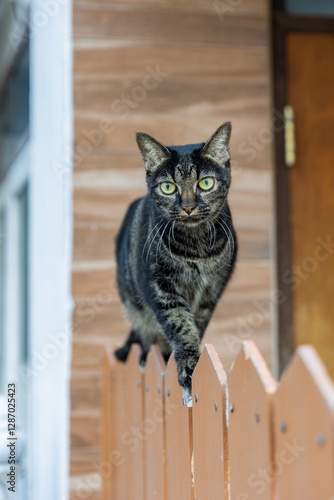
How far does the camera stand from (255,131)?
235cm

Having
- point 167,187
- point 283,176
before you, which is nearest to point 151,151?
point 167,187

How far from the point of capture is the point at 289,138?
8.01ft

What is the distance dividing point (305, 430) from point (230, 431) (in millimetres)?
260

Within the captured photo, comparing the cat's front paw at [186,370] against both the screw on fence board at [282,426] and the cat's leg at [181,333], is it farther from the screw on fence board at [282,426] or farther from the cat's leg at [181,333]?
the screw on fence board at [282,426]

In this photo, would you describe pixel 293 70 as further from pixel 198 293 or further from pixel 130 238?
pixel 198 293

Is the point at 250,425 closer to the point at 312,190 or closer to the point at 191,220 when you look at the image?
the point at 191,220

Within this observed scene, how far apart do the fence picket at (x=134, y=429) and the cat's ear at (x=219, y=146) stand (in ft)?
1.85

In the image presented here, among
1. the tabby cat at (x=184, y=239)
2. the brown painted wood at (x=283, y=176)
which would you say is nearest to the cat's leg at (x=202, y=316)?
the tabby cat at (x=184, y=239)

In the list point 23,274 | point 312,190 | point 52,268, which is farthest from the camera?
point 23,274

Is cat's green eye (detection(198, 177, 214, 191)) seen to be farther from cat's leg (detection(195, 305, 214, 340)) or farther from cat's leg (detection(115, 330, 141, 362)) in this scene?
cat's leg (detection(115, 330, 141, 362))

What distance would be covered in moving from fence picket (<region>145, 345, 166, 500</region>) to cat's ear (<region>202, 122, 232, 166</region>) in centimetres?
42

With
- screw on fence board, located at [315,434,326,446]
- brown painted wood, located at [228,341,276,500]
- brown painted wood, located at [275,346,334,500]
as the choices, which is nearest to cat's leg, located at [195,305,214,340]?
brown painted wood, located at [228,341,276,500]

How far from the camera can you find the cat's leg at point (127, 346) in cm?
162

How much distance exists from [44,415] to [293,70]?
59.1 inches
